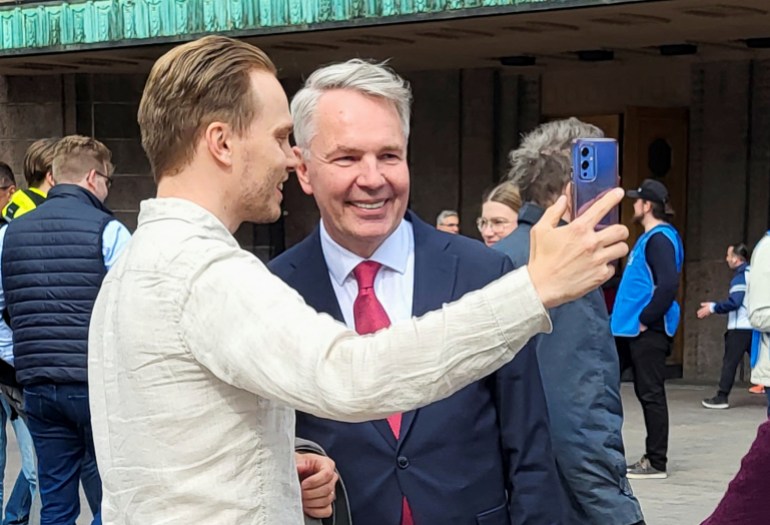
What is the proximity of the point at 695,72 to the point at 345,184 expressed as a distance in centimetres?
1220

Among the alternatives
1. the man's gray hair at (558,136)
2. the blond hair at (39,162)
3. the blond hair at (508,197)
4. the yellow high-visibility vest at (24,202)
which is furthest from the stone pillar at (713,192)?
the man's gray hair at (558,136)

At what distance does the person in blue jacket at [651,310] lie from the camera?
27.8 feet

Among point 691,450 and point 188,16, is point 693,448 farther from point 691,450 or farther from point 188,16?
point 188,16

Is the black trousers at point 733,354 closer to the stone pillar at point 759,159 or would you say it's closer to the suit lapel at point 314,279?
the stone pillar at point 759,159

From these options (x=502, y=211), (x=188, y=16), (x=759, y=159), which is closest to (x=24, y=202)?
(x=502, y=211)

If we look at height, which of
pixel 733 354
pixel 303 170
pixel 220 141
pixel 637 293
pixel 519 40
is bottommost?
pixel 733 354

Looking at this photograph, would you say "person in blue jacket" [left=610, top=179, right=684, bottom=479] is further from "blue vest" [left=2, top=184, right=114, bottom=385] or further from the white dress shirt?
the white dress shirt

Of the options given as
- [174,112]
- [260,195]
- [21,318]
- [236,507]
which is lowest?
[21,318]

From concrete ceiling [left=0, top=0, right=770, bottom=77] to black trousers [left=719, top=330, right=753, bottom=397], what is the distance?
119 inches

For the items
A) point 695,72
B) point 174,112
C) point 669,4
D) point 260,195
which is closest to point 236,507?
point 260,195

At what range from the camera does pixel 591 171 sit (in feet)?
7.00

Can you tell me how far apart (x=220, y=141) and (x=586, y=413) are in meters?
2.01

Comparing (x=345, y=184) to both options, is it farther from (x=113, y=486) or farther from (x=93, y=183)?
(x=93, y=183)

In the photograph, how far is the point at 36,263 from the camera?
5727mm
